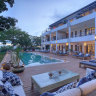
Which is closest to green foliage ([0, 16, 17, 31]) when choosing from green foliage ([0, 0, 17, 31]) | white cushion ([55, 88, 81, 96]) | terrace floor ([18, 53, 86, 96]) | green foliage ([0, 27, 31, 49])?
green foliage ([0, 0, 17, 31])

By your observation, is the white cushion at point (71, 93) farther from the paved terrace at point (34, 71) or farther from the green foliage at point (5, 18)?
the green foliage at point (5, 18)

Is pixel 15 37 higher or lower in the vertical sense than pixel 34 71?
higher

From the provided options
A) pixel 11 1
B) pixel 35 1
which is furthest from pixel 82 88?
pixel 35 1

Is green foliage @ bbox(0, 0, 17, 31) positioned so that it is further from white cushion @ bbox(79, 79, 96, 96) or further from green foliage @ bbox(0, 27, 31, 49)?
green foliage @ bbox(0, 27, 31, 49)

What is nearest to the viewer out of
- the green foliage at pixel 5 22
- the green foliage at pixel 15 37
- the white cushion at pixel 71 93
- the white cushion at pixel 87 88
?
the white cushion at pixel 71 93

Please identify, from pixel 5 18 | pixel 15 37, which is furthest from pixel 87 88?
pixel 15 37

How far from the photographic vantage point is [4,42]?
75.3 feet

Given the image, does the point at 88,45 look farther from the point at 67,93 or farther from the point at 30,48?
the point at 30,48

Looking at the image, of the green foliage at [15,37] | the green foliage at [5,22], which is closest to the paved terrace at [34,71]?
the green foliage at [5,22]

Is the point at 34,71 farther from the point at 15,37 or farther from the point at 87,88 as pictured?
the point at 15,37

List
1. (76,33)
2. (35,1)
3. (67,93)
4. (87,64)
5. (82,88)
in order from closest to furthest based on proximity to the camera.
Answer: (67,93) < (82,88) < (87,64) < (35,1) < (76,33)

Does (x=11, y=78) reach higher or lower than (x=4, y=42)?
lower

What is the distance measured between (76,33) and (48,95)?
57.5 feet

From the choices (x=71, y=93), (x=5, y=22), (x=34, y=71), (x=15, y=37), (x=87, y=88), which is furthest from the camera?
(x=15, y=37)
